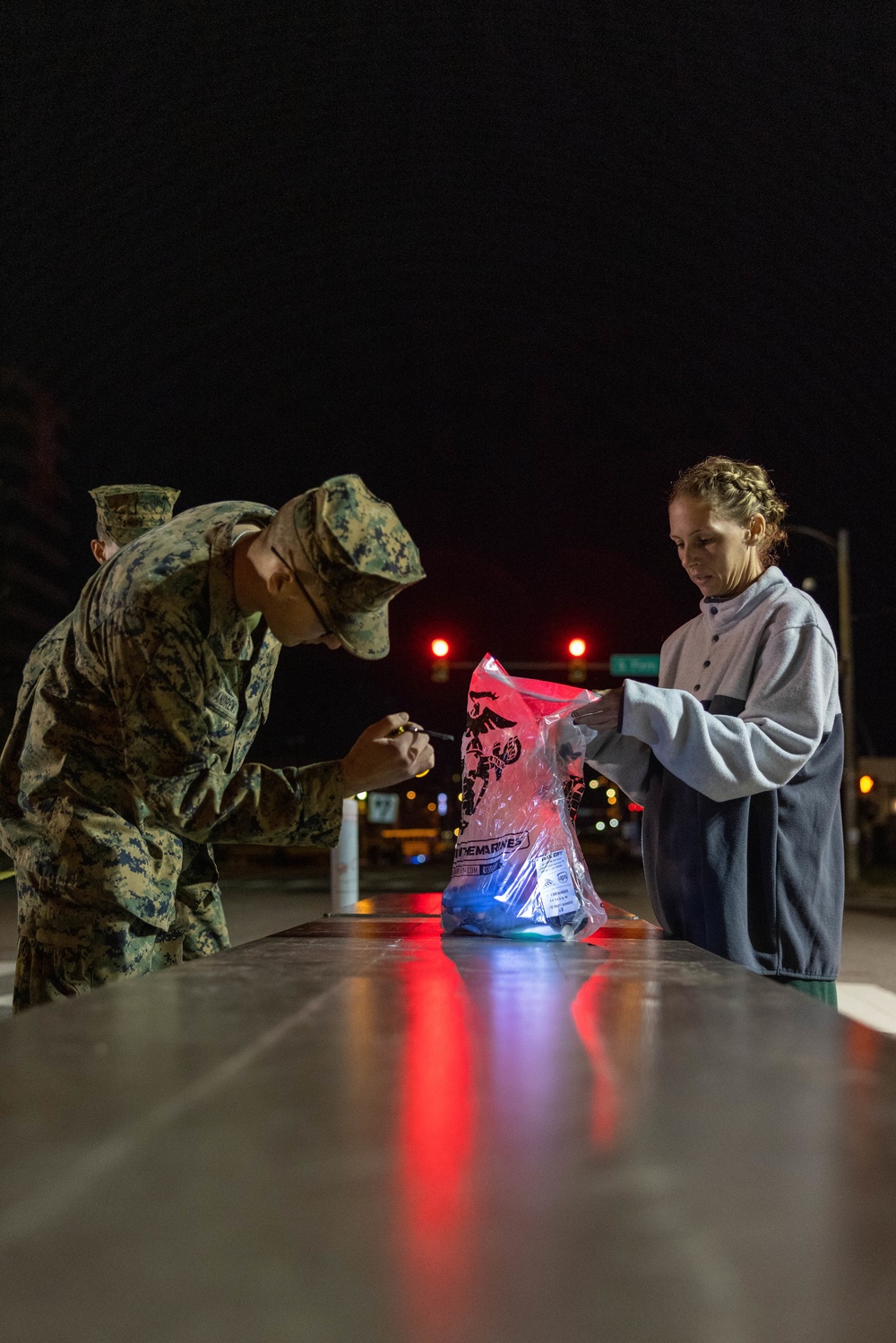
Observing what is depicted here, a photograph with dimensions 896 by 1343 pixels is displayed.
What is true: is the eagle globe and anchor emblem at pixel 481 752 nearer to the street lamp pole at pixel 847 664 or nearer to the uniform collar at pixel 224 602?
the uniform collar at pixel 224 602

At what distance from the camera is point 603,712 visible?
2.20m

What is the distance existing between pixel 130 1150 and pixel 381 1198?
19 centimetres

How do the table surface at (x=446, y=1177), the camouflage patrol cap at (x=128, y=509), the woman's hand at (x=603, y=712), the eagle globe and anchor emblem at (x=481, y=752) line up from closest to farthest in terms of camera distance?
the table surface at (x=446, y=1177)
the woman's hand at (x=603, y=712)
the eagle globe and anchor emblem at (x=481, y=752)
the camouflage patrol cap at (x=128, y=509)

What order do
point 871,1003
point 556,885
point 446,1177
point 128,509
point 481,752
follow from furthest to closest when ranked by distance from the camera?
point 871,1003, point 128,509, point 481,752, point 556,885, point 446,1177

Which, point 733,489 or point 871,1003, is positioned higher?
point 733,489

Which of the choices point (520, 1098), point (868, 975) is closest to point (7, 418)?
point (868, 975)

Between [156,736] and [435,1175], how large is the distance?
4.83 ft

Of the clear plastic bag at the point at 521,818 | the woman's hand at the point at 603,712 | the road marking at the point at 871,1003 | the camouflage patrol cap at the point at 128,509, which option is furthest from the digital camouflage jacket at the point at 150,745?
the road marking at the point at 871,1003

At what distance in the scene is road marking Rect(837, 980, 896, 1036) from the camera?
6.29m

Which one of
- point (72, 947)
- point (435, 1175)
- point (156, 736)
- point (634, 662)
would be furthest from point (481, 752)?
point (634, 662)

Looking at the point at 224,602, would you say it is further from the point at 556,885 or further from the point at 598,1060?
the point at 598,1060

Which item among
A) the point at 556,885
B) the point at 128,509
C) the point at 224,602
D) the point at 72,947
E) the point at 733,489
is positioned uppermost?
the point at 128,509

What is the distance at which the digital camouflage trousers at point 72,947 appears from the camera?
220 cm

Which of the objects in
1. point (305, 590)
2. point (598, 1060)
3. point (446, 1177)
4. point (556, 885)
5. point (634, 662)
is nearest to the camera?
point (446, 1177)
